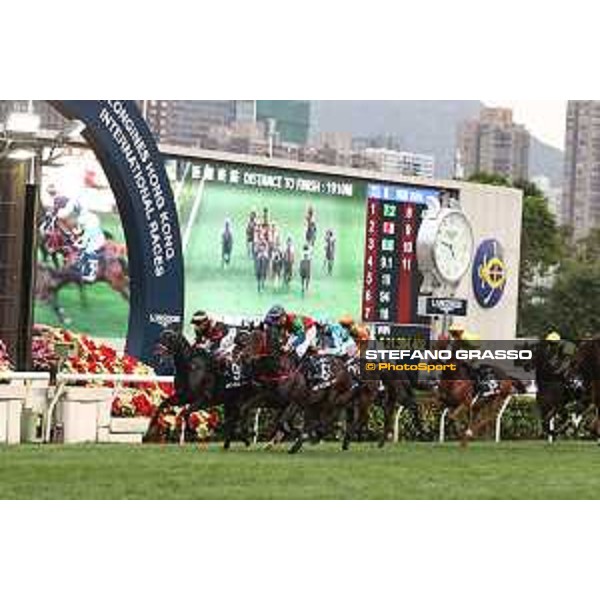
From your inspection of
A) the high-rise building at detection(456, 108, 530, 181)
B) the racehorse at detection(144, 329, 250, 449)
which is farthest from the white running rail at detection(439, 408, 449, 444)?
the high-rise building at detection(456, 108, 530, 181)

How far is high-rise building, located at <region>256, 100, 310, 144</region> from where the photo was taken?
1184 centimetres

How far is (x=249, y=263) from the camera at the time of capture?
12.5 metres

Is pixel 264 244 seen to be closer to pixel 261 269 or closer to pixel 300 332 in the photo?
pixel 261 269

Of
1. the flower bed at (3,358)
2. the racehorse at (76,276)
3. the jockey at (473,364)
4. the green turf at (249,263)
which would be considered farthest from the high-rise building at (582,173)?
the flower bed at (3,358)

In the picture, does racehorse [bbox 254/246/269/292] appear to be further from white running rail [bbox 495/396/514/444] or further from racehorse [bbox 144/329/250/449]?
white running rail [bbox 495/396/514/444]

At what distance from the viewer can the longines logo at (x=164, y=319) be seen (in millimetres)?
12680

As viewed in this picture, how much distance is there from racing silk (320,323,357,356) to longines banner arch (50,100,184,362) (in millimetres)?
915

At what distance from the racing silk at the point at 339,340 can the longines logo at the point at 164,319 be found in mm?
912

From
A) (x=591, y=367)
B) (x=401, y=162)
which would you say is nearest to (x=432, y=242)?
(x=401, y=162)

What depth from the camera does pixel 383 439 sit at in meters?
13.3

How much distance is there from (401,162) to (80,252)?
198 cm

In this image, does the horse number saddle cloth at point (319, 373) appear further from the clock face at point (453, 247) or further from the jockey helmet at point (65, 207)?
the jockey helmet at point (65, 207)
